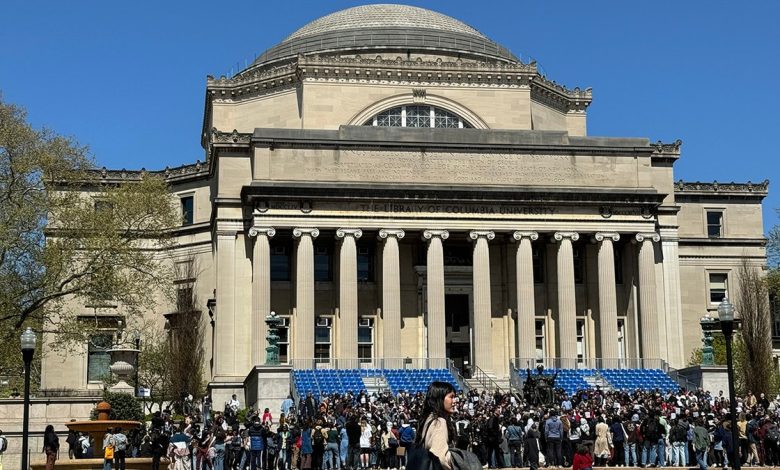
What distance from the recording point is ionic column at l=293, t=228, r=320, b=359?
203 ft

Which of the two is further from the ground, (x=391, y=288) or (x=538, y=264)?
(x=538, y=264)

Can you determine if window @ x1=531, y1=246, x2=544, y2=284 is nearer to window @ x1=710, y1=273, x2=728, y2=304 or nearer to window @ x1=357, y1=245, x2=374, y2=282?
window @ x1=357, y1=245, x2=374, y2=282

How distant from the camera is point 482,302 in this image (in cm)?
6316

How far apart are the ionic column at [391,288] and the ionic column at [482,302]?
13.4ft

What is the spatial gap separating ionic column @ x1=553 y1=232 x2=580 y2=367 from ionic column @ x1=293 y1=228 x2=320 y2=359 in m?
13.3

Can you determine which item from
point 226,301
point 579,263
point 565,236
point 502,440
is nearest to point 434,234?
point 565,236

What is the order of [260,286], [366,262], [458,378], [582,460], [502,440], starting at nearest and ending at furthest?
[582,460] → [502,440] → [458,378] → [260,286] → [366,262]

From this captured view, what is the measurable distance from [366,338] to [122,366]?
65.9 ft

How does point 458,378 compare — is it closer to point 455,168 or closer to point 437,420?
point 455,168

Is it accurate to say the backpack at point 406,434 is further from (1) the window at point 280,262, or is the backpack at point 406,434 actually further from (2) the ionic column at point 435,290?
(1) the window at point 280,262

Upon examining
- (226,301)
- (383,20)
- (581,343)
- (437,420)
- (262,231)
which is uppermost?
(383,20)

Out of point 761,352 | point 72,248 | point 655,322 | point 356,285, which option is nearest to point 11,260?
point 72,248

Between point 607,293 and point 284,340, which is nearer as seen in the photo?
point 284,340

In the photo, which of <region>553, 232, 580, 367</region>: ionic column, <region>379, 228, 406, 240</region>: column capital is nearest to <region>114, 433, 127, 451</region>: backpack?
<region>379, 228, 406, 240</region>: column capital
